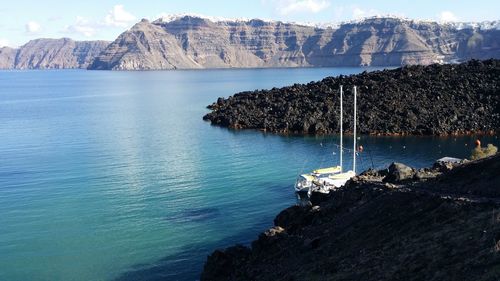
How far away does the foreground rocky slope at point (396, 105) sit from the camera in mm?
88000

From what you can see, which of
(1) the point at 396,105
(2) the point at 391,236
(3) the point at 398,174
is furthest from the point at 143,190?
(1) the point at 396,105

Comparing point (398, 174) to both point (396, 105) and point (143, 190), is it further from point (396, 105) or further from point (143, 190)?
point (396, 105)

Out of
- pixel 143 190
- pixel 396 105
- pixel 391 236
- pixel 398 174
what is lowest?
pixel 143 190

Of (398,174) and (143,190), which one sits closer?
(398,174)

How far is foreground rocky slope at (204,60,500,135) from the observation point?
88000 millimetres

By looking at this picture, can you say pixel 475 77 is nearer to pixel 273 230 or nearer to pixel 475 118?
pixel 475 118

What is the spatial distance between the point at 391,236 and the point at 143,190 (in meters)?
34.3

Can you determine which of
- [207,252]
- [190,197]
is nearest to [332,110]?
[190,197]

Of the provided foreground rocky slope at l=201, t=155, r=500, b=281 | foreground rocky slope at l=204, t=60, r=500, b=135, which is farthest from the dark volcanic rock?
foreground rocky slope at l=204, t=60, r=500, b=135

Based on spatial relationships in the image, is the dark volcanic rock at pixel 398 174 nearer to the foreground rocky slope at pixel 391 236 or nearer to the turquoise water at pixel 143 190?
the foreground rocky slope at pixel 391 236

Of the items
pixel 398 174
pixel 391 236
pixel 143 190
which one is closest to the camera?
pixel 391 236

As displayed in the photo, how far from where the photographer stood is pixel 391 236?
2570 cm

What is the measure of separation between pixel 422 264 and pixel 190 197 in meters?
32.8

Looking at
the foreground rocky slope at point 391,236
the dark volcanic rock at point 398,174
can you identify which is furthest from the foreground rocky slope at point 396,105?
the foreground rocky slope at point 391,236
